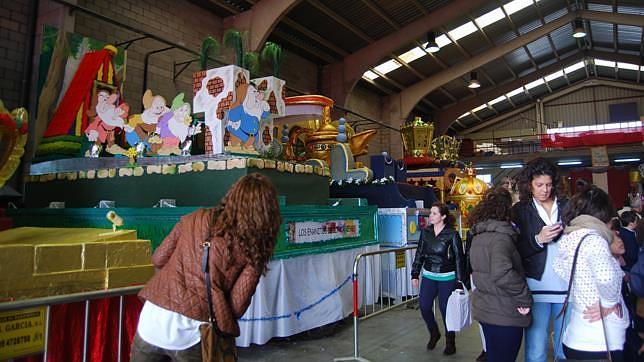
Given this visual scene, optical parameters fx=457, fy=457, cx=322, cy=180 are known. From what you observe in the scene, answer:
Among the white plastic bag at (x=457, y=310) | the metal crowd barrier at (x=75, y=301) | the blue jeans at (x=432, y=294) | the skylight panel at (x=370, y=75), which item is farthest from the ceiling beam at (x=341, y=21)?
the metal crowd barrier at (x=75, y=301)

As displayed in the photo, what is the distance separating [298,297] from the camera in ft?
16.3

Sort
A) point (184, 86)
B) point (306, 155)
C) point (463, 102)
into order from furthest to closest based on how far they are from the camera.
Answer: point (463, 102), point (184, 86), point (306, 155)

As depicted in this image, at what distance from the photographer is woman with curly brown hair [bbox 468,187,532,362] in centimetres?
264

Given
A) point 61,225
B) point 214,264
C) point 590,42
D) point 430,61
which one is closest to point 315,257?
point 61,225

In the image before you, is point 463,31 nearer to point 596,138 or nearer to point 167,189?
point 596,138

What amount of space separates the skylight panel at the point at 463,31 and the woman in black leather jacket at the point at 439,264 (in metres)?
13.2

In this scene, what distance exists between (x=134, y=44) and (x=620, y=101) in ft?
88.9

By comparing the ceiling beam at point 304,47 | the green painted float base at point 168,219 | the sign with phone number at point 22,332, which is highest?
the ceiling beam at point 304,47

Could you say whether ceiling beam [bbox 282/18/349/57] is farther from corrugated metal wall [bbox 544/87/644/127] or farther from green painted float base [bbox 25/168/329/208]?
corrugated metal wall [bbox 544/87/644/127]

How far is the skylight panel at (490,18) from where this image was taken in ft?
51.3

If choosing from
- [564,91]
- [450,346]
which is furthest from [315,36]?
[564,91]

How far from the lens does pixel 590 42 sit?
21828mm

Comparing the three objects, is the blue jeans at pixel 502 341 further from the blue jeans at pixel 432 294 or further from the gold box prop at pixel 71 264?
the gold box prop at pixel 71 264

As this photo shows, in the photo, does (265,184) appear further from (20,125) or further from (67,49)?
(67,49)
